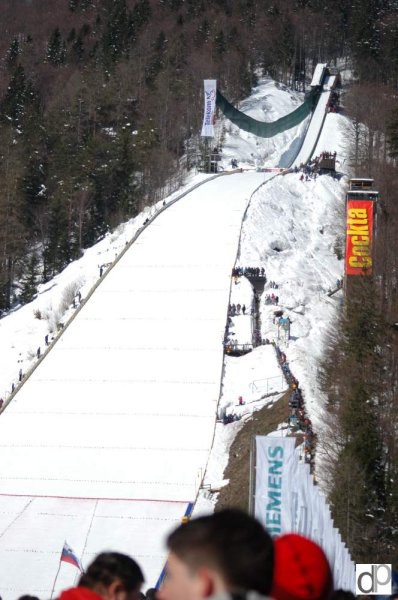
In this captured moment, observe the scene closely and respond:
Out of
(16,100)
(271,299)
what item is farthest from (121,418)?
(16,100)

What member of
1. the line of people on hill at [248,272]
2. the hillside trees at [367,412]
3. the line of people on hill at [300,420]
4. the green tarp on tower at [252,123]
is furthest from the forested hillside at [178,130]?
the line of people on hill at [248,272]

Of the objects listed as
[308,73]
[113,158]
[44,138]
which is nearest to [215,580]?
[113,158]

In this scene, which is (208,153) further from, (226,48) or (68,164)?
(226,48)

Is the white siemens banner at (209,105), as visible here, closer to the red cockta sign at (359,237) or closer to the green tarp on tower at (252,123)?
the green tarp on tower at (252,123)

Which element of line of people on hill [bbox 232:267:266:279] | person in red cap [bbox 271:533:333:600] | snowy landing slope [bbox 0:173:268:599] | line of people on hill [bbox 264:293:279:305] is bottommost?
snowy landing slope [bbox 0:173:268:599]

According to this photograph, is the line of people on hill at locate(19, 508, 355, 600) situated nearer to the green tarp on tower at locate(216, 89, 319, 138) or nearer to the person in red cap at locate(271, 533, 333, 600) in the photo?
the person in red cap at locate(271, 533, 333, 600)

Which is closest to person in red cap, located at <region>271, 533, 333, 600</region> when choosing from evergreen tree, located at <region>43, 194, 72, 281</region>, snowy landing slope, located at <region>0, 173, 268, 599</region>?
snowy landing slope, located at <region>0, 173, 268, 599</region>
